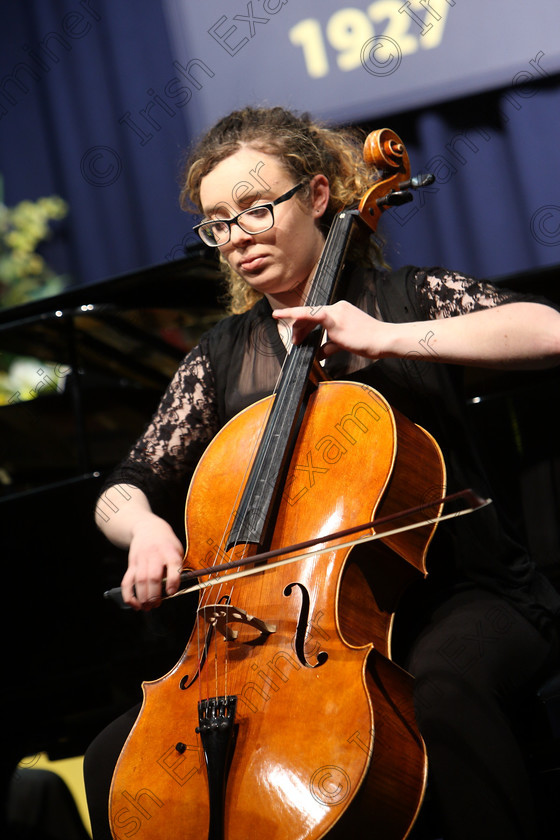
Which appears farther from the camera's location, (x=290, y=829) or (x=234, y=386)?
(x=234, y=386)

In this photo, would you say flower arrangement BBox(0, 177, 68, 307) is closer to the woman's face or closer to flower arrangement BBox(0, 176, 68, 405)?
flower arrangement BBox(0, 176, 68, 405)

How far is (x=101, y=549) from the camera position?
5.99 feet

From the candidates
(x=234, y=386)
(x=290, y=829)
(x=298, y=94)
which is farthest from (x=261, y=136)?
(x=298, y=94)

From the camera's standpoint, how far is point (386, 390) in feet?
4.26

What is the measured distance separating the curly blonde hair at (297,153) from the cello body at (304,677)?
423 mm

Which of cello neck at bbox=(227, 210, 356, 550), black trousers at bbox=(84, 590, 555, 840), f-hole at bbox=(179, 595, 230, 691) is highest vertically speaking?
cello neck at bbox=(227, 210, 356, 550)

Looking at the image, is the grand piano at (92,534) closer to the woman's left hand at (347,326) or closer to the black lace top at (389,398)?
the black lace top at (389,398)

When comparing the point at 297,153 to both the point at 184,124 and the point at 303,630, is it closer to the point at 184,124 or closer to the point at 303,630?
the point at 303,630

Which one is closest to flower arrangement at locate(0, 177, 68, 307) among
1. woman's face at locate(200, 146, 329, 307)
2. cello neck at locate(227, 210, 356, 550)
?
woman's face at locate(200, 146, 329, 307)

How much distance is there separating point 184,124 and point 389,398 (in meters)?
2.10

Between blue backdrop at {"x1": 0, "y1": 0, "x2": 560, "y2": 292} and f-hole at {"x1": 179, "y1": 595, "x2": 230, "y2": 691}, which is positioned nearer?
f-hole at {"x1": 179, "y1": 595, "x2": 230, "y2": 691}

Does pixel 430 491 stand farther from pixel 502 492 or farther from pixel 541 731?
pixel 502 492

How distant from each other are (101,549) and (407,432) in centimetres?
96

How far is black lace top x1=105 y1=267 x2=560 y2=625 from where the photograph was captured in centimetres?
120
